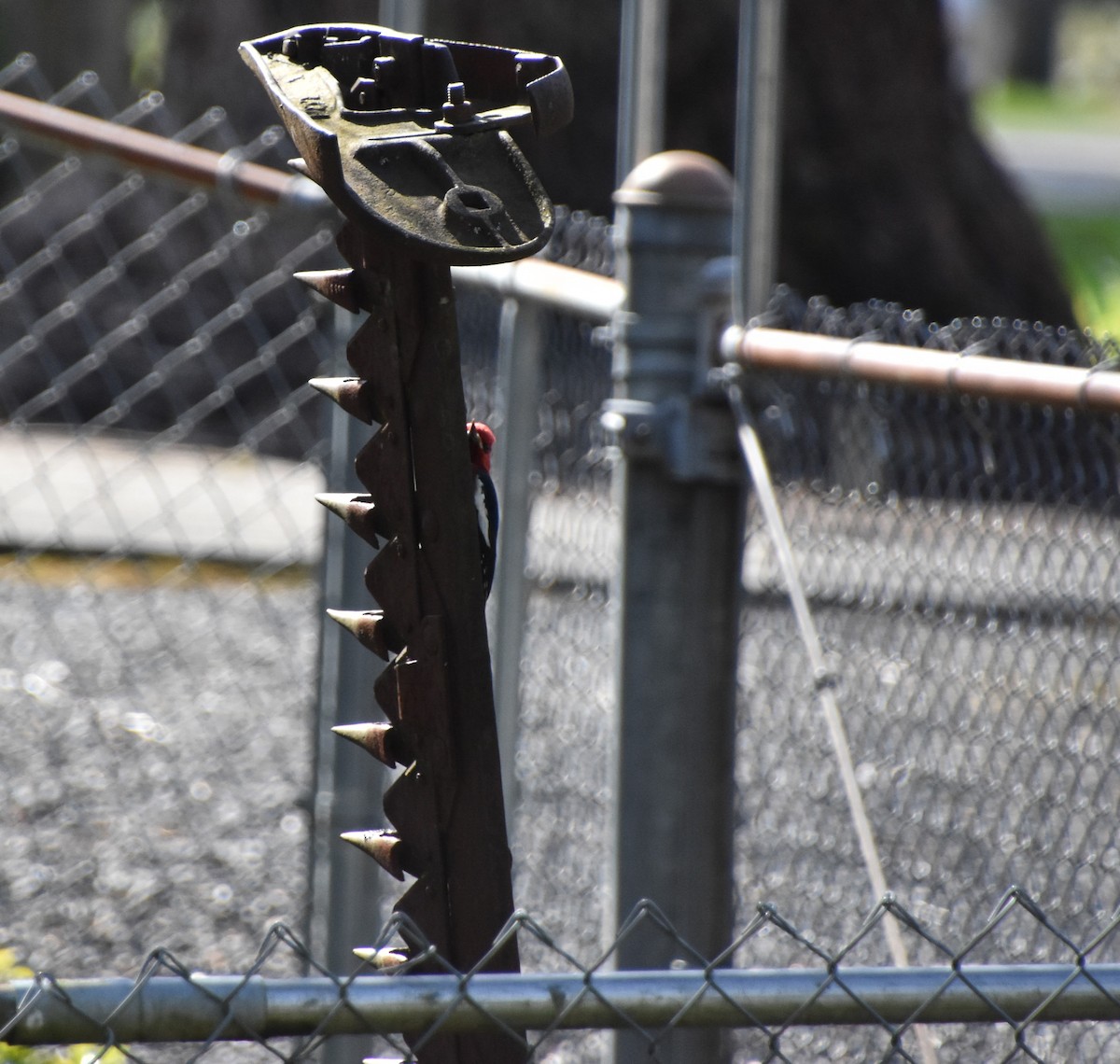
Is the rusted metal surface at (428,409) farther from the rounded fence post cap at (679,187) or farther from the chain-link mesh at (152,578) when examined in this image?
the chain-link mesh at (152,578)

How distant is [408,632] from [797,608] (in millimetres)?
1003

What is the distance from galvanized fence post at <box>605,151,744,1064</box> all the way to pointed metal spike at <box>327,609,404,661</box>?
3.32 feet

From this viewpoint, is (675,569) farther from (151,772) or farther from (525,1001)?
(151,772)

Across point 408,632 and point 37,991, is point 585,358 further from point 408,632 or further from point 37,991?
point 37,991

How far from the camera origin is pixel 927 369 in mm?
2021

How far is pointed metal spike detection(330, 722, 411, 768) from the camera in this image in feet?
4.58

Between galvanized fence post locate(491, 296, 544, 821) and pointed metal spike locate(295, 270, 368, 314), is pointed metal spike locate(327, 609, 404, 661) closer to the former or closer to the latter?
pointed metal spike locate(295, 270, 368, 314)

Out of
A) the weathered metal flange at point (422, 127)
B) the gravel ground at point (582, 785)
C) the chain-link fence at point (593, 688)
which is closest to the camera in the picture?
the weathered metal flange at point (422, 127)

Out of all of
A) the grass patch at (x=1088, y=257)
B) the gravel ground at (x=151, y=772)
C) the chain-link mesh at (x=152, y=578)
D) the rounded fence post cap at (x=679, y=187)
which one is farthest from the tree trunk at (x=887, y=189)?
the rounded fence post cap at (x=679, y=187)

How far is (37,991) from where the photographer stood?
1149 mm

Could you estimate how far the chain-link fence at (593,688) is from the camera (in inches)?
113

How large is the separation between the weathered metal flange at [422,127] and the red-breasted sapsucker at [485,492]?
24cm

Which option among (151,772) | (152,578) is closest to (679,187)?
(151,772)

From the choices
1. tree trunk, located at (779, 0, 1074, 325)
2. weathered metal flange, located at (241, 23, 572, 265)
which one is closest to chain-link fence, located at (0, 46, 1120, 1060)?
weathered metal flange, located at (241, 23, 572, 265)
